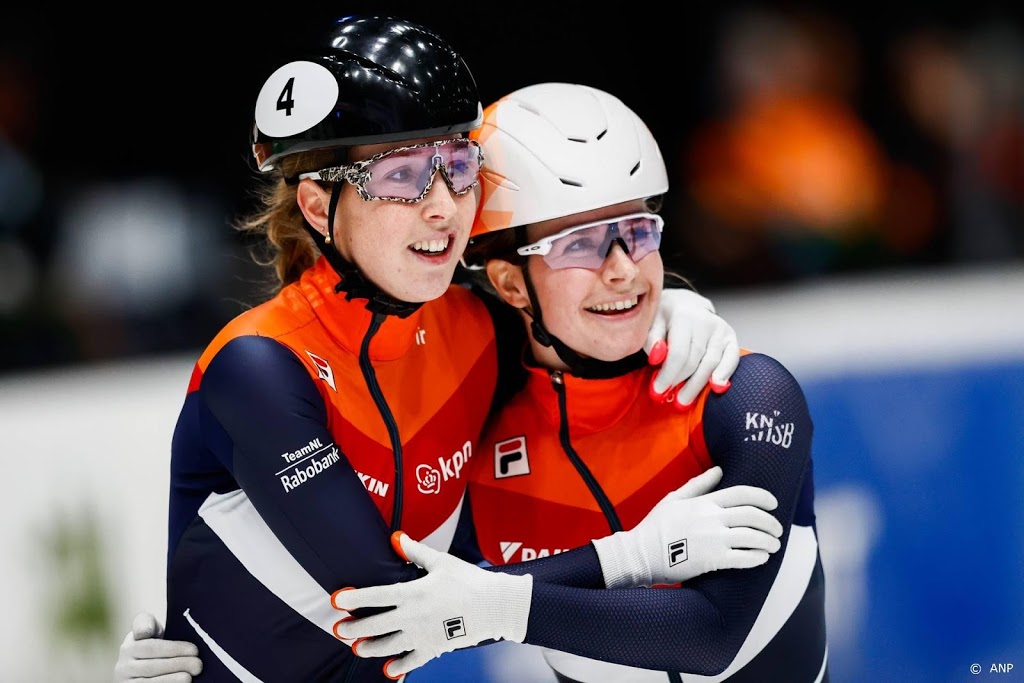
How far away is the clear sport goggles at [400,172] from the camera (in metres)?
2.79

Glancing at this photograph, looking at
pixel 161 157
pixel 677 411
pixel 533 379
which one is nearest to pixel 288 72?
pixel 533 379

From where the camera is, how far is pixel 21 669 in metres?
4.16

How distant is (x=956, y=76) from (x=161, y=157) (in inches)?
177

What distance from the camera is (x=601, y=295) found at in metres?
3.03

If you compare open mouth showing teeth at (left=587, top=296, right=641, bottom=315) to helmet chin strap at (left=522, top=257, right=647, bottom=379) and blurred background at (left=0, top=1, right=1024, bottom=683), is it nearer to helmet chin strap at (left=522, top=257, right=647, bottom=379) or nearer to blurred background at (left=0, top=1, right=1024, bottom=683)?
helmet chin strap at (left=522, top=257, right=647, bottom=379)

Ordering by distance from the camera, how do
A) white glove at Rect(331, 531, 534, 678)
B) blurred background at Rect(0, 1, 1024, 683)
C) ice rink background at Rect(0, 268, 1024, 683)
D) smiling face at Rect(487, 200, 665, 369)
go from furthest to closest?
blurred background at Rect(0, 1, 1024, 683) < ice rink background at Rect(0, 268, 1024, 683) < smiling face at Rect(487, 200, 665, 369) < white glove at Rect(331, 531, 534, 678)

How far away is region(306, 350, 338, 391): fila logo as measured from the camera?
2844 millimetres

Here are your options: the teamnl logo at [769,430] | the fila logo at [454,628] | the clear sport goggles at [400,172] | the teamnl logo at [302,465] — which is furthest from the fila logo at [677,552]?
the clear sport goggles at [400,172]

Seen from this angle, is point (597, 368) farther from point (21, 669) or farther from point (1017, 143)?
point (1017, 143)

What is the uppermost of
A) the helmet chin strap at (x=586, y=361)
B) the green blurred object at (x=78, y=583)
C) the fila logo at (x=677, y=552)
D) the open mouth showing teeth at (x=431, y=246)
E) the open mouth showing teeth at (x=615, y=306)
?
the open mouth showing teeth at (x=431, y=246)

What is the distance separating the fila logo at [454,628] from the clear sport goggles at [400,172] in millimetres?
924

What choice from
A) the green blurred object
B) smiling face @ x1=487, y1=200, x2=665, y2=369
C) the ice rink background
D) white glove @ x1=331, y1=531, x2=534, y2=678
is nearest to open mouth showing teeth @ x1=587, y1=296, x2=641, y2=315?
smiling face @ x1=487, y1=200, x2=665, y2=369

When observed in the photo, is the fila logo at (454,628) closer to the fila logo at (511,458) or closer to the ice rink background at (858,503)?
the fila logo at (511,458)

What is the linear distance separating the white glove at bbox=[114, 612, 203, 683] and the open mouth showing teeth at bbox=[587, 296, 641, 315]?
4.17ft
